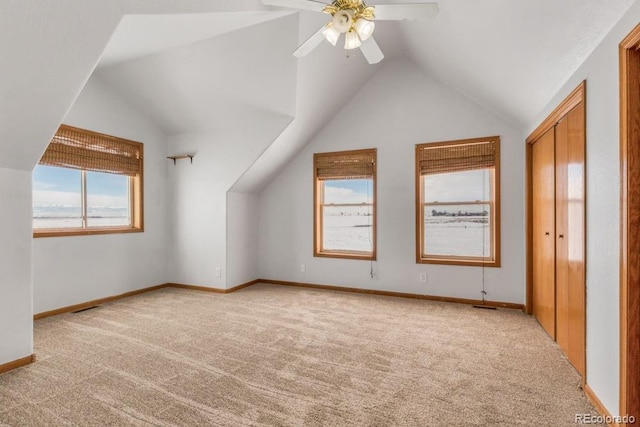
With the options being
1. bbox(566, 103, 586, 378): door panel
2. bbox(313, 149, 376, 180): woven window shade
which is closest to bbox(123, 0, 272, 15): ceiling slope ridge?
bbox(313, 149, 376, 180): woven window shade

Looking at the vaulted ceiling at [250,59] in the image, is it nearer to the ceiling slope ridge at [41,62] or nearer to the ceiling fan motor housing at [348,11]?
the ceiling slope ridge at [41,62]

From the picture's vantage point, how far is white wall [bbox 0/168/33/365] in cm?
250

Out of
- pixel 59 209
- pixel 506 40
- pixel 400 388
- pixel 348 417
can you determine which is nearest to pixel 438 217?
pixel 506 40

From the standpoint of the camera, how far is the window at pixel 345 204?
4895mm

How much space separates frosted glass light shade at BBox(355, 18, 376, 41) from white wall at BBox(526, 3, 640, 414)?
55.0 inches

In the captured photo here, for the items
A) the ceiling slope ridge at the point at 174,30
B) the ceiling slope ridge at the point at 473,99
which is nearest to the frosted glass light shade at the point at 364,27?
the ceiling slope ridge at the point at 174,30

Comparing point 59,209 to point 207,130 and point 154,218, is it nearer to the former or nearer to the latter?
point 154,218

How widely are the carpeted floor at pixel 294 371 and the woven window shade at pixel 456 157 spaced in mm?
1819

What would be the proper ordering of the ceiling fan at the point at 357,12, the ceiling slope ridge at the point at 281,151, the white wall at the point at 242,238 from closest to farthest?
the ceiling fan at the point at 357,12
the ceiling slope ridge at the point at 281,151
the white wall at the point at 242,238

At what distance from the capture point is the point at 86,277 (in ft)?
13.8

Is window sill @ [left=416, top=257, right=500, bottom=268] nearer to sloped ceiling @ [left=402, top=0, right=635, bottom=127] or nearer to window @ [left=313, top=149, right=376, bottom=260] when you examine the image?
window @ [left=313, top=149, right=376, bottom=260]

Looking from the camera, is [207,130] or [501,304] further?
[207,130]

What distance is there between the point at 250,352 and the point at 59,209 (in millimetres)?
3148

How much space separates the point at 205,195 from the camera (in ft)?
16.7
